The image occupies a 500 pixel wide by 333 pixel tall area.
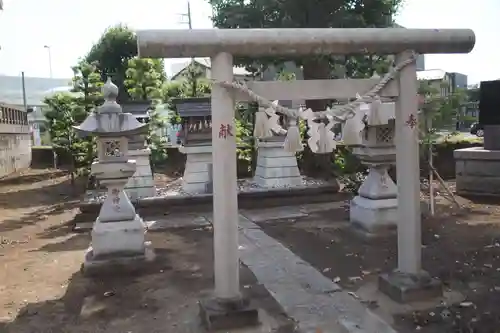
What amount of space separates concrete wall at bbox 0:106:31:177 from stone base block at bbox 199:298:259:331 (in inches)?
730

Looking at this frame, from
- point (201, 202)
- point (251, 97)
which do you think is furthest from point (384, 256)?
point (201, 202)

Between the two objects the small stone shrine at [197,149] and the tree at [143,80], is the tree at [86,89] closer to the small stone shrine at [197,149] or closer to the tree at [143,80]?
the tree at [143,80]

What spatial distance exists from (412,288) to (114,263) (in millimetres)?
4053

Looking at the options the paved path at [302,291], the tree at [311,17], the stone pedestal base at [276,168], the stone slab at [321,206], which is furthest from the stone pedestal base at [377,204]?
the tree at [311,17]

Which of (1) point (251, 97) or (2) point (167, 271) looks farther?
(2) point (167, 271)

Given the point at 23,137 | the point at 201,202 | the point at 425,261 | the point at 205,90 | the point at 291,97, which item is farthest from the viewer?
the point at 23,137

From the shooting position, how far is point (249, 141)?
15.5 meters

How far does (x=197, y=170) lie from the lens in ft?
39.2

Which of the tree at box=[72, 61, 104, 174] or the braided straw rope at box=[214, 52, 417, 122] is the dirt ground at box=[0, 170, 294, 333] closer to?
the braided straw rope at box=[214, 52, 417, 122]

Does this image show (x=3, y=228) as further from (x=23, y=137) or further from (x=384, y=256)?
(x=23, y=137)

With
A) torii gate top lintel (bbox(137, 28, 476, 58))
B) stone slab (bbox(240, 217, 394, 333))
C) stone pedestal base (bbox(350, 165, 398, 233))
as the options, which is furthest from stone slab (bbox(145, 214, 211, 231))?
torii gate top lintel (bbox(137, 28, 476, 58))

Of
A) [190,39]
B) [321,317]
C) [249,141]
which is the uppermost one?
[190,39]

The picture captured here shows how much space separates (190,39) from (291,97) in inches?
44.3

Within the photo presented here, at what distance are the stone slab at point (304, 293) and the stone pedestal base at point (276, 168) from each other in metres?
4.75
